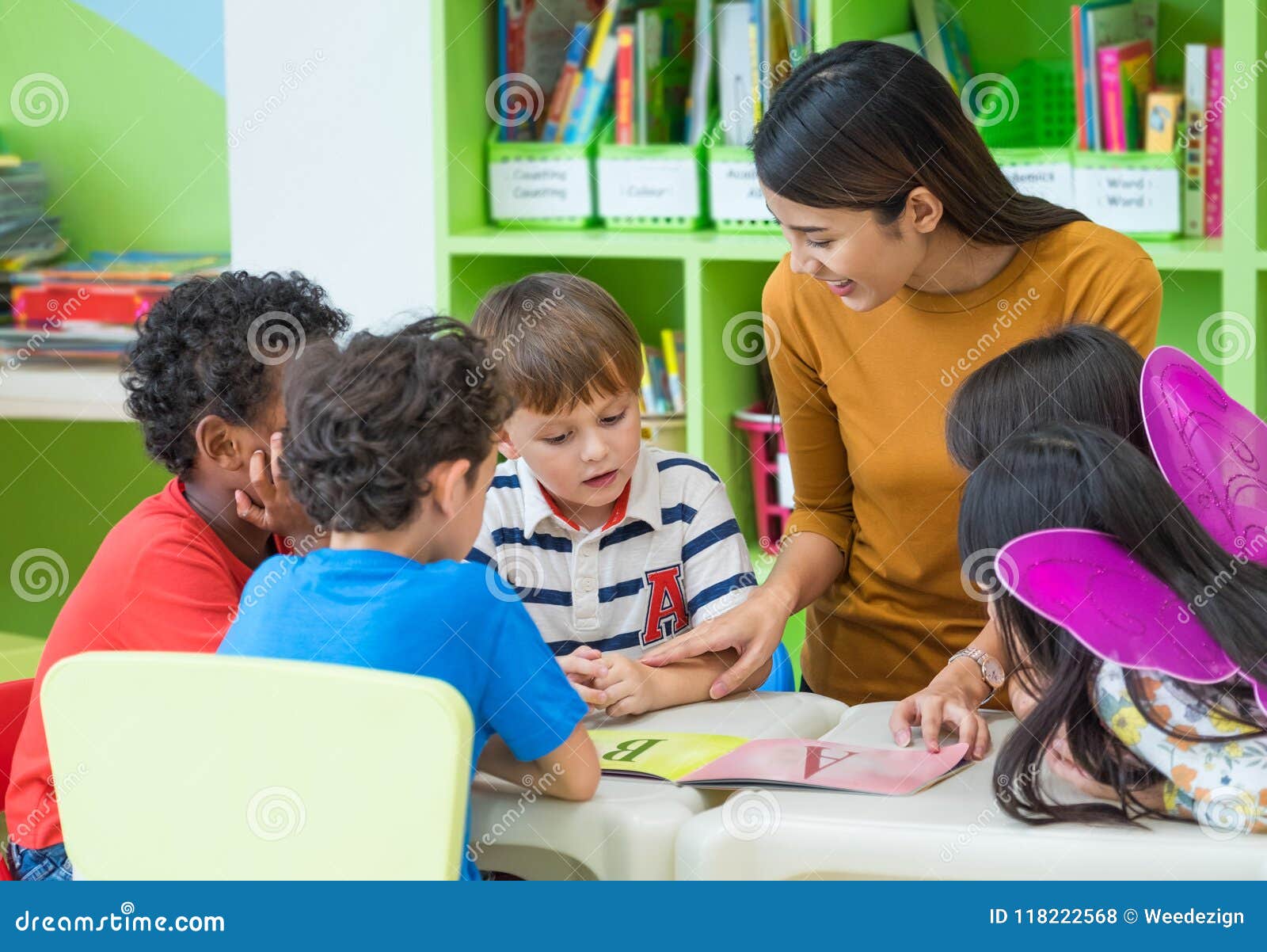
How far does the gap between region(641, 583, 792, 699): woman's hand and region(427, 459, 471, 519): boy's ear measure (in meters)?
0.33

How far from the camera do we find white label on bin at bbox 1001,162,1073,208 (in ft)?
7.22

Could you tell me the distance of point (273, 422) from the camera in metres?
1.40

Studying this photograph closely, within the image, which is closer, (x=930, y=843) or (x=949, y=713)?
(x=930, y=843)

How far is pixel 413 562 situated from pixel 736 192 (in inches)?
55.6

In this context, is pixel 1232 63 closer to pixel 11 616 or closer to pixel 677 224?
pixel 677 224

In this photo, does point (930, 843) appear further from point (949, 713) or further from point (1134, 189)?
point (1134, 189)

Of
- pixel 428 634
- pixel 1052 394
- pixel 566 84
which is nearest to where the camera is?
pixel 428 634

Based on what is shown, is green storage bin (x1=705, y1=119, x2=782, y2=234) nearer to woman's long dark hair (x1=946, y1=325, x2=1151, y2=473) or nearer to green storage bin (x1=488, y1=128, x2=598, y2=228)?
green storage bin (x1=488, y1=128, x2=598, y2=228)

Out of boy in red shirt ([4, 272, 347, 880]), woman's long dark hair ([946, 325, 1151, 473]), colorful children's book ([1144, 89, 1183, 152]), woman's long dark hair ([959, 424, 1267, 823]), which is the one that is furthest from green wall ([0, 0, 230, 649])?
woman's long dark hair ([959, 424, 1267, 823])

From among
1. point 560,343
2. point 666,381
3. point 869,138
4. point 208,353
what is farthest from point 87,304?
point 869,138

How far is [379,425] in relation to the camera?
1141 millimetres
